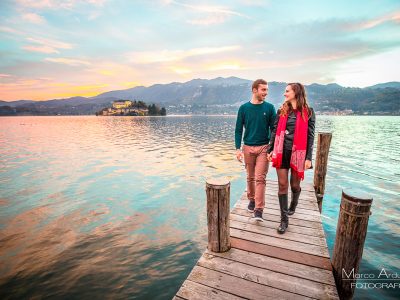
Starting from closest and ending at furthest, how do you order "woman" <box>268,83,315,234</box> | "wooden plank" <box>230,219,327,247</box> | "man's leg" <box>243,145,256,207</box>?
1. "woman" <box>268,83,315,234</box>
2. "wooden plank" <box>230,219,327,247</box>
3. "man's leg" <box>243,145,256,207</box>

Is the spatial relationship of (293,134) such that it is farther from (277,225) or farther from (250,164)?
(277,225)

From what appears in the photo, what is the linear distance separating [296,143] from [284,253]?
2.10 m

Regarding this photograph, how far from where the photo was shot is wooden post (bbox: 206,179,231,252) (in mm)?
3832

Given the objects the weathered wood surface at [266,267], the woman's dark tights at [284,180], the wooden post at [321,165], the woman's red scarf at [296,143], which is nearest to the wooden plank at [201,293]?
the weathered wood surface at [266,267]

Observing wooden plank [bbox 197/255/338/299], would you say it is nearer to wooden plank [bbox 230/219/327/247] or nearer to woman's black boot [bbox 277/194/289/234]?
wooden plank [bbox 230/219/327/247]

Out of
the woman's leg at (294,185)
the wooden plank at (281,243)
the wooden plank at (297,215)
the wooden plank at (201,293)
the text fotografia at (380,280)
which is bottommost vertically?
the text fotografia at (380,280)

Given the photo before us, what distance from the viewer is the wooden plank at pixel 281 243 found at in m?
4.14

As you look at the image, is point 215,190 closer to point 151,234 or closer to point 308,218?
point 308,218

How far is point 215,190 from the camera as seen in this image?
3.83m

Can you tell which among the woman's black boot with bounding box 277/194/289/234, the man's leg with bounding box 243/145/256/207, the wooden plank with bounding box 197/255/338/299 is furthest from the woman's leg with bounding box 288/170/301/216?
the wooden plank with bounding box 197/255/338/299

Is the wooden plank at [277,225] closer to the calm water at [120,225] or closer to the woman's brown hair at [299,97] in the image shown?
the calm water at [120,225]

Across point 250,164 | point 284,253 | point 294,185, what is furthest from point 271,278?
point 250,164

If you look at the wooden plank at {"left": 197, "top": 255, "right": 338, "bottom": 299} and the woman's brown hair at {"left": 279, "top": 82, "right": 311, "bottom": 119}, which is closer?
the wooden plank at {"left": 197, "top": 255, "right": 338, "bottom": 299}

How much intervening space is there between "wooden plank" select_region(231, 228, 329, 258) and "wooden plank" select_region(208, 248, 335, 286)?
424 mm
